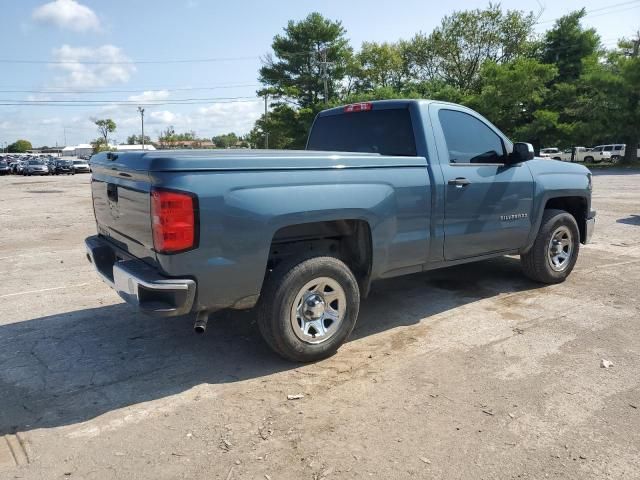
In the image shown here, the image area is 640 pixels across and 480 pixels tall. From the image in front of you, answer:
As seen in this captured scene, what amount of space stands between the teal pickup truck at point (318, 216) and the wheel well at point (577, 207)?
18.3 inches

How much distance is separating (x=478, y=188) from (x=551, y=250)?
1.72m

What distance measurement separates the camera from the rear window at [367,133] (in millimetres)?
4617

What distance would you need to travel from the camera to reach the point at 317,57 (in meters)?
48.3

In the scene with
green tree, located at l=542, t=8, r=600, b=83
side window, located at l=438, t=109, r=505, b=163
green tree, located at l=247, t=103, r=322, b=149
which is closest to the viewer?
side window, located at l=438, t=109, r=505, b=163

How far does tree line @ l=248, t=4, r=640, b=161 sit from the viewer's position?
3456cm

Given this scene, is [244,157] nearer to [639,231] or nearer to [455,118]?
[455,118]

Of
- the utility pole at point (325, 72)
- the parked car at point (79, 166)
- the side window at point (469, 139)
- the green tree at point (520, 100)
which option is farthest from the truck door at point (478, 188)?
the parked car at point (79, 166)

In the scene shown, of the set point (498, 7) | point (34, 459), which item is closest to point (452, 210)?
point (34, 459)

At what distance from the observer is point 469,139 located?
4.91m

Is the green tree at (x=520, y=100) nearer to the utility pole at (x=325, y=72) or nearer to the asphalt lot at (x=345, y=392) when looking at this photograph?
the utility pole at (x=325, y=72)

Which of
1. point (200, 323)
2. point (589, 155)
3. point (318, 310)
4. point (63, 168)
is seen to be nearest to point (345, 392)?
point (318, 310)

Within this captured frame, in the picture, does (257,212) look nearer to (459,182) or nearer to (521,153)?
(459,182)

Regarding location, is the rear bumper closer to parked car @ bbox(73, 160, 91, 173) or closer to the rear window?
the rear window

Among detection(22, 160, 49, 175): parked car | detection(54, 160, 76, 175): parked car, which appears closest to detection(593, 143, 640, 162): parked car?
detection(54, 160, 76, 175): parked car
